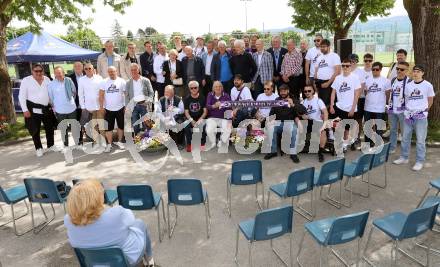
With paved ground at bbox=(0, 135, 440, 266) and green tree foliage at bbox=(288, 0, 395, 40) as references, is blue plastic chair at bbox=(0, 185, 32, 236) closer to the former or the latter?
paved ground at bbox=(0, 135, 440, 266)

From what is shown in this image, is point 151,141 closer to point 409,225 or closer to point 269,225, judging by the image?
point 269,225

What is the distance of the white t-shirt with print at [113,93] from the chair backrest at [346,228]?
614cm

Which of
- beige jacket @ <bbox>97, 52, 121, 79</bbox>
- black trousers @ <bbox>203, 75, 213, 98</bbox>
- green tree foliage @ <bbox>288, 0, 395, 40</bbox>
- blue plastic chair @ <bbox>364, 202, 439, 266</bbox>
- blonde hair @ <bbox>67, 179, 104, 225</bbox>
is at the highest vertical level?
green tree foliage @ <bbox>288, 0, 395, 40</bbox>

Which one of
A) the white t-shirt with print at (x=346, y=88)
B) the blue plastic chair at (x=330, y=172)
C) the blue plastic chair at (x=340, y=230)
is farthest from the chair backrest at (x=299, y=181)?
the white t-shirt with print at (x=346, y=88)

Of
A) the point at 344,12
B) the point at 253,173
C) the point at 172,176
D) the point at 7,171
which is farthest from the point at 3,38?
the point at 344,12


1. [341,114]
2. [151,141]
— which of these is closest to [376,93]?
[341,114]

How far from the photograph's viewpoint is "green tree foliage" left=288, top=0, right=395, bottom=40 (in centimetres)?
1858

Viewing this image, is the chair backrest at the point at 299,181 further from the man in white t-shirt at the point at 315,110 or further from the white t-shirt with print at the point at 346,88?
the white t-shirt with print at the point at 346,88

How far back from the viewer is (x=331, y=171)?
5129mm

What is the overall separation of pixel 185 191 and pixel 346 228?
2.01 m

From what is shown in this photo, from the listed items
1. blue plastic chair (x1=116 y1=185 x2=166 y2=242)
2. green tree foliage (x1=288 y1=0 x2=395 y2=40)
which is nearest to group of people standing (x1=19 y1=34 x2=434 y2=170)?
blue plastic chair (x1=116 y1=185 x2=166 y2=242)

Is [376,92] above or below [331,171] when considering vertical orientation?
above

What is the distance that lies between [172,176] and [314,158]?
2.99 m

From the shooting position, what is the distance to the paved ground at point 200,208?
14.1ft
